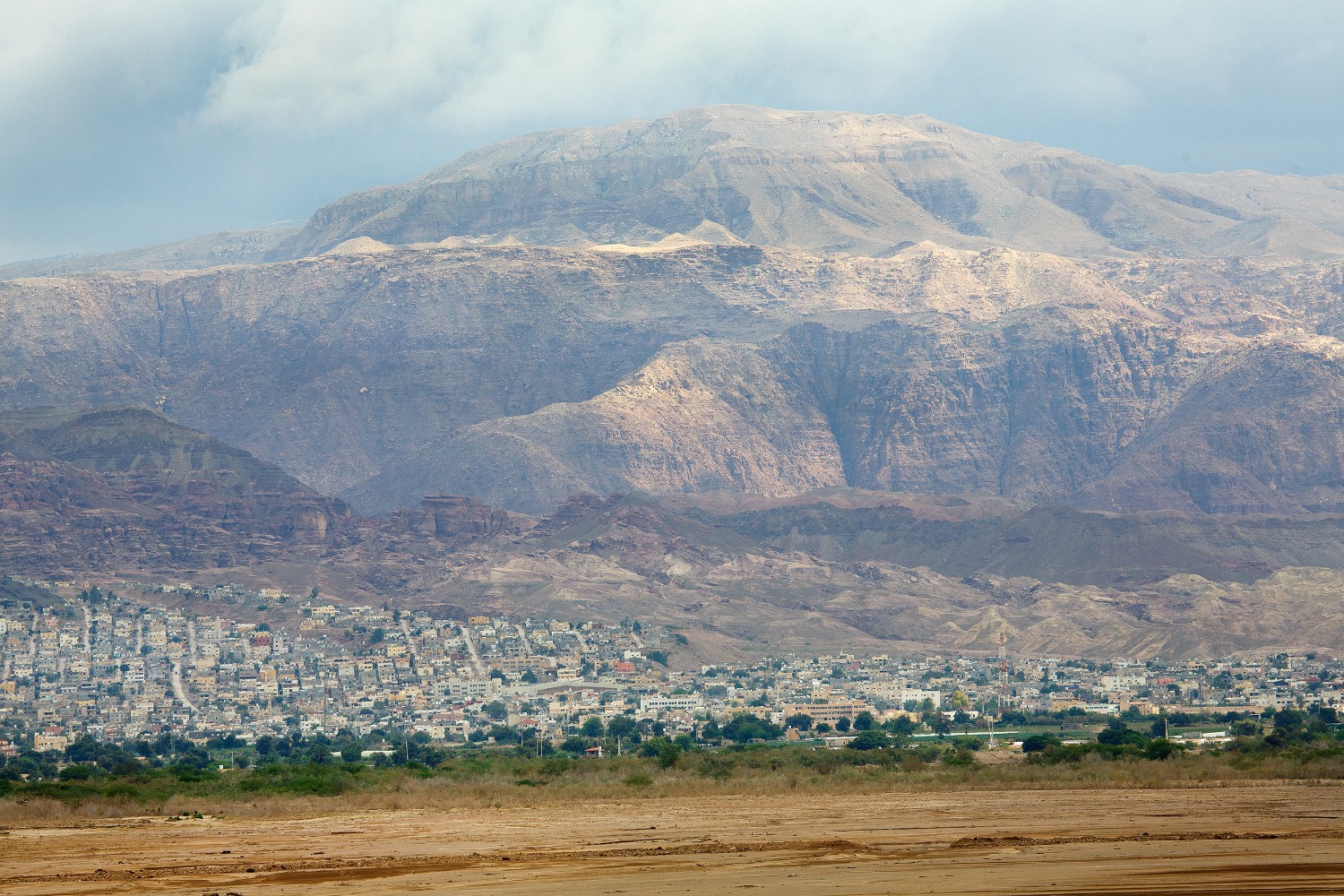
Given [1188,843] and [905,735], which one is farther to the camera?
[905,735]

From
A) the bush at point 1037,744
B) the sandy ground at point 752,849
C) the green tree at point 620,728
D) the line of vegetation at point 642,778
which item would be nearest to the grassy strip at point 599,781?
the line of vegetation at point 642,778

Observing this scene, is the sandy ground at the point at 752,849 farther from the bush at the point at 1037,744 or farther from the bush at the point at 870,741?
the bush at the point at 870,741

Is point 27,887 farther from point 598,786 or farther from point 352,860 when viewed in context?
point 598,786

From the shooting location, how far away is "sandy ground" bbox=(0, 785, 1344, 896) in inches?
2032

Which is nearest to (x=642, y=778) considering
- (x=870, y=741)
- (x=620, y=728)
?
(x=870, y=741)

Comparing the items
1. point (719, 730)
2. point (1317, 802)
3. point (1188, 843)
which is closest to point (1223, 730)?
point (719, 730)

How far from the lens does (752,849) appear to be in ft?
193

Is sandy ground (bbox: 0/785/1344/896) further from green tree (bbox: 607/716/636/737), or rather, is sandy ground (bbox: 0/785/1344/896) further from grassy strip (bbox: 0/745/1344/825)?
green tree (bbox: 607/716/636/737)

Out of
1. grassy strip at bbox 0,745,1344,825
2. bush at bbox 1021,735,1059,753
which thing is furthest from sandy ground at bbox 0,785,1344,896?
bush at bbox 1021,735,1059,753

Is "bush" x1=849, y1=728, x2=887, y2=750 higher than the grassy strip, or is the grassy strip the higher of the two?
the grassy strip

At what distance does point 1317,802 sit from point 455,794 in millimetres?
31584

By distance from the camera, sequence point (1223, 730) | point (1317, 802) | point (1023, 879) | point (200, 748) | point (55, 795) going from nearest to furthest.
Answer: point (1023, 879) < point (1317, 802) < point (55, 795) < point (1223, 730) < point (200, 748)

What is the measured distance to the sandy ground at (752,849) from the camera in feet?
169

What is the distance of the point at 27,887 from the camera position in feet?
177
